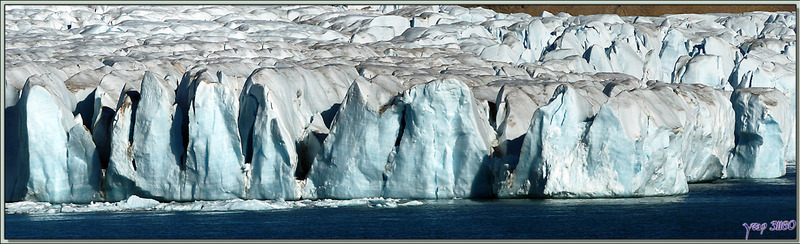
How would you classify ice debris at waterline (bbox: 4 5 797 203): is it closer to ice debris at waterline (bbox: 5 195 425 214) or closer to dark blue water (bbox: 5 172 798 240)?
ice debris at waterline (bbox: 5 195 425 214)

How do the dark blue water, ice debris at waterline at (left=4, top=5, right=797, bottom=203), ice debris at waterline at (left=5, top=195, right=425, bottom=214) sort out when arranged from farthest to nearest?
ice debris at waterline at (left=4, top=5, right=797, bottom=203), ice debris at waterline at (left=5, top=195, right=425, bottom=214), the dark blue water

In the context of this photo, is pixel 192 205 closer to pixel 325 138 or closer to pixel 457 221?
pixel 325 138

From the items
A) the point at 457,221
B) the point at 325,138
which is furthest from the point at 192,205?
the point at 457,221

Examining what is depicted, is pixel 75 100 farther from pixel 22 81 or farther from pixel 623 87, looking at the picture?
pixel 623 87

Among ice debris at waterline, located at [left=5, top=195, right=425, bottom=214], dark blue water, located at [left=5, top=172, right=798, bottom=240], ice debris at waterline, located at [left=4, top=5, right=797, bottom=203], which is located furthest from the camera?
ice debris at waterline, located at [left=4, top=5, right=797, bottom=203]

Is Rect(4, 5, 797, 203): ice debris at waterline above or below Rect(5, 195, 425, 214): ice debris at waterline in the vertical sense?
above

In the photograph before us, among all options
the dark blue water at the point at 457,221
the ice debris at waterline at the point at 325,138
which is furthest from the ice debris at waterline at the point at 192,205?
the dark blue water at the point at 457,221

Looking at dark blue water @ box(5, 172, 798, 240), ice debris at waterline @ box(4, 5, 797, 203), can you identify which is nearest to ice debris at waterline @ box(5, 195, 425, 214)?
ice debris at waterline @ box(4, 5, 797, 203)

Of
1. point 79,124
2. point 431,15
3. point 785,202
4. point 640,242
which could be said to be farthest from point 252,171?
point 431,15
